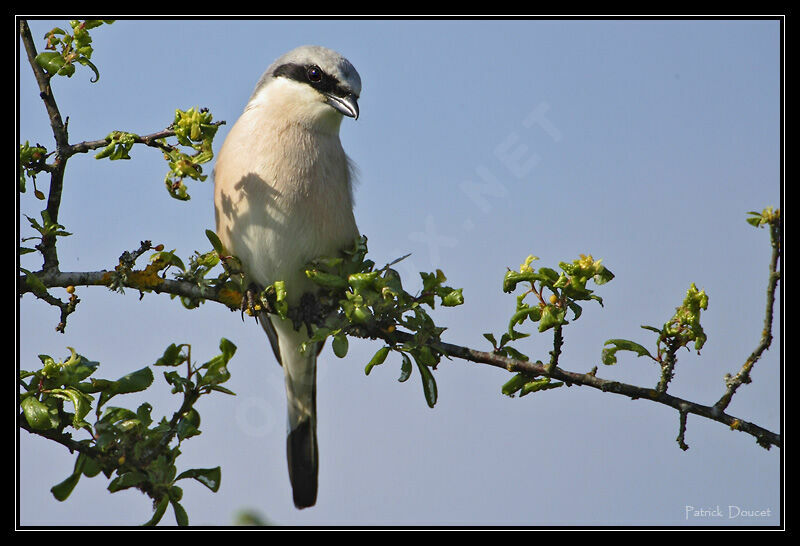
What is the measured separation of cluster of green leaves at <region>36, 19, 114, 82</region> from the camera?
122 inches

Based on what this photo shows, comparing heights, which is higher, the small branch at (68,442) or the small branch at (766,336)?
the small branch at (766,336)

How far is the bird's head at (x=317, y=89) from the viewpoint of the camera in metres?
4.19

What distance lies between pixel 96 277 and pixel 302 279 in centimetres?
119

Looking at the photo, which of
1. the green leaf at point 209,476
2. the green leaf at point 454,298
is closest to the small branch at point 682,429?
the green leaf at point 454,298

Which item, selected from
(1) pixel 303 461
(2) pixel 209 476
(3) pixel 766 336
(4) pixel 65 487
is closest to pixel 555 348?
(3) pixel 766 336

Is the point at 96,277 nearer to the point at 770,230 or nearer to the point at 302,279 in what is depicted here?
the point at 302,279

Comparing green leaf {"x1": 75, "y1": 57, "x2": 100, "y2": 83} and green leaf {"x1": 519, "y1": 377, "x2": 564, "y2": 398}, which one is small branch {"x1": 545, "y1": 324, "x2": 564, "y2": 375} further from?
green leaf {"x1": 75, "y1": 57, "x2": 100, "y2": 83}

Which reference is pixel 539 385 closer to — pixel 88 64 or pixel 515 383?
pixel 515 383

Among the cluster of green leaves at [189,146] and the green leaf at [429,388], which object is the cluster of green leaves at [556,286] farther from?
the cluster of green leaves at [189,146]

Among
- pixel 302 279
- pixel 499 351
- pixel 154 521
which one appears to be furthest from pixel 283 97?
pixel 154 521

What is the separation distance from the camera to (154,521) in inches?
113

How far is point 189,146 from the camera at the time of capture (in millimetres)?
2936

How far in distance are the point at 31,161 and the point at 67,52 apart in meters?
0.48

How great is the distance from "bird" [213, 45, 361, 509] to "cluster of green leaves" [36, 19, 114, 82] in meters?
1.07
